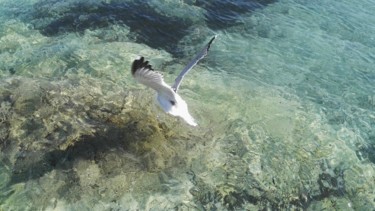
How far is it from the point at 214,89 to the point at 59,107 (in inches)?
156

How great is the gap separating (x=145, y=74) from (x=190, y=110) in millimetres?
3639

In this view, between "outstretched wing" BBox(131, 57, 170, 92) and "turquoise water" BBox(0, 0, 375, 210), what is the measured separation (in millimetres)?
2048

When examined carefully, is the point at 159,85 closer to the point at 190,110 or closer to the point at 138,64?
the point at 138,64

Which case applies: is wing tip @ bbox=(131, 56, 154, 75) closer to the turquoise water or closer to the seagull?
the seagull

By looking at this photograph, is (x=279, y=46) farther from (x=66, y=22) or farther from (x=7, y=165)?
(x=7, y=165)

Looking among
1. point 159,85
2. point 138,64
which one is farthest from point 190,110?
point 138,64

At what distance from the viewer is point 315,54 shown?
13.1 metres

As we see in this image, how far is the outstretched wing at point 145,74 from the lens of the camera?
600 cm

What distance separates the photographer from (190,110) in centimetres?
975

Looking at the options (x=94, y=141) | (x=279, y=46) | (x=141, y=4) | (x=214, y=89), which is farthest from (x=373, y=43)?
(x=94, y=141)

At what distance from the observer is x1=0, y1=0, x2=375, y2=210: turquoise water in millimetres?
7656

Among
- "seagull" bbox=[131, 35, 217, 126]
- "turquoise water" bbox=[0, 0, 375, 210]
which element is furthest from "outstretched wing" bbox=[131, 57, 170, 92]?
"turquoise water" bbox=[0, 0, 375, 210]

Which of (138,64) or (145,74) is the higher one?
(138,64)

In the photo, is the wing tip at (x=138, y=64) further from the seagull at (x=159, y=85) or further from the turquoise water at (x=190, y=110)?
the turquoise water at (x=190, y=110)
